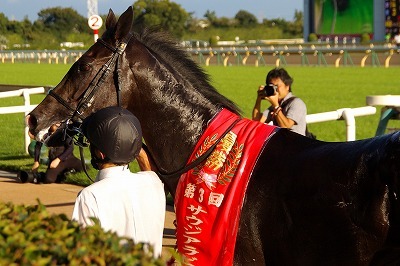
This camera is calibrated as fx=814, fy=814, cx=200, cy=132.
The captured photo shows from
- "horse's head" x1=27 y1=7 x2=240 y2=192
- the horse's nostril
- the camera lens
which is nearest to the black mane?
"horse's head" x1=27 y1=7 x2=240 y2=192

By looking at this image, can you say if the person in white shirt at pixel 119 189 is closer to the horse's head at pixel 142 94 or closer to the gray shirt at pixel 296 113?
the horse's head at pixel 142 94

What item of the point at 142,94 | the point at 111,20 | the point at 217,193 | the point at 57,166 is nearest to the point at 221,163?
the point at 217,193

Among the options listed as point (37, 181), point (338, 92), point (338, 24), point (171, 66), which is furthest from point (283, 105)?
point (338, 24)

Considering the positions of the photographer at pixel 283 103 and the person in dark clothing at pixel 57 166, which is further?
the person in dark clothing at pixel 57 166

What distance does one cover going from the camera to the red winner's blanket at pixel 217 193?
13.1 feet

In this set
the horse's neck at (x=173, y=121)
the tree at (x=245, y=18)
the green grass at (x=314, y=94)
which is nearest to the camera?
the horse's neck at (x=173, y=121)

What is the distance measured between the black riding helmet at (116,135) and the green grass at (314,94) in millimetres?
3702

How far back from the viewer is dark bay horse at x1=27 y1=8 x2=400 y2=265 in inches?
148

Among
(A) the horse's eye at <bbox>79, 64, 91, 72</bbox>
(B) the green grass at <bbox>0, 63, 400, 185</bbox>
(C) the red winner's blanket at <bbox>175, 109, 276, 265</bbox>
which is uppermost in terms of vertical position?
(A) the horse's eye at <bbox>79, 64, 91, 72</bbox>

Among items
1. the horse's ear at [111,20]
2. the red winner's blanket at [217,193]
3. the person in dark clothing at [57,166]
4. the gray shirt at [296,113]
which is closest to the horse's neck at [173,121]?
the red winner's blanket at [217,193]

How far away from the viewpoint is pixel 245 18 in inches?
4063

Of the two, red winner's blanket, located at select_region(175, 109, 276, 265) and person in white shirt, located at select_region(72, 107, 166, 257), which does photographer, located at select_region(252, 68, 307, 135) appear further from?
person in white shirt, located at select_region(72, 107, 166, 257)

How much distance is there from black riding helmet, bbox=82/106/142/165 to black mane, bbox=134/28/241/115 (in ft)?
4.30

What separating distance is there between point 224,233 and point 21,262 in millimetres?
1870
